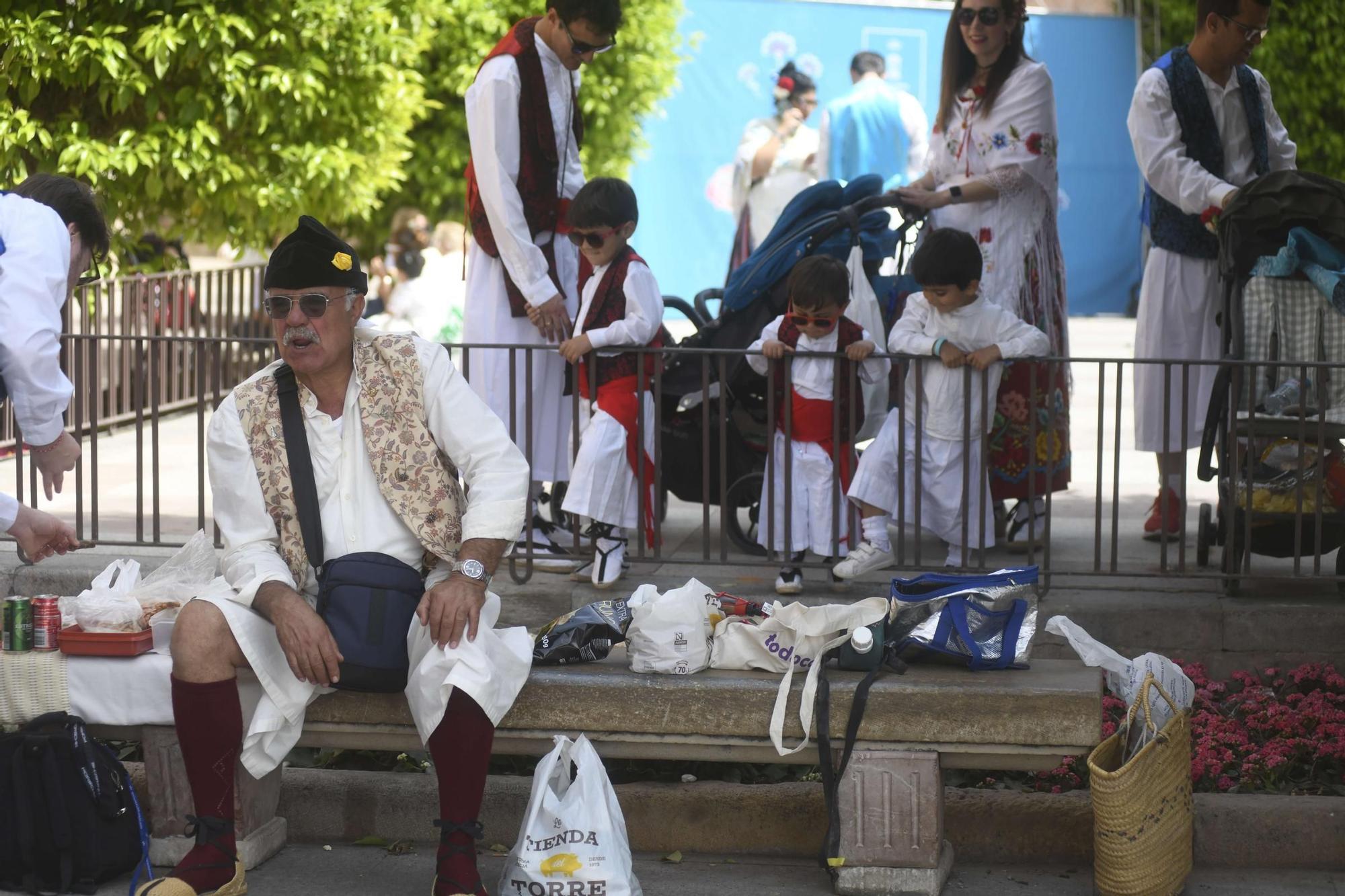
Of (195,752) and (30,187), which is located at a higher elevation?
(30,187)

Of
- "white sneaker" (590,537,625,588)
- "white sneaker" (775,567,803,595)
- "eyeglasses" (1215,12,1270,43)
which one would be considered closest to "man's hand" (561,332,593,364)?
"white sneaker" (590,537,625,588)

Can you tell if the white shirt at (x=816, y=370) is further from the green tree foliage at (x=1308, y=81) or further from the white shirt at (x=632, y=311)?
the green tree foliage at (x=1308, y=81)

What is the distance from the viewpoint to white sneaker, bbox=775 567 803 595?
605 cm

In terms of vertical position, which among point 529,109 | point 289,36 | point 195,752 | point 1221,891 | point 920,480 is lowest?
point 1221,891

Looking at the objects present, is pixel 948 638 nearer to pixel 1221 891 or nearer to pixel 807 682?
pixel 807 682

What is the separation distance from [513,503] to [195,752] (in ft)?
3.21

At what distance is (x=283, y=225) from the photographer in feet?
37.3

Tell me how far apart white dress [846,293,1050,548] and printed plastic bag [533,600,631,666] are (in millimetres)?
1552

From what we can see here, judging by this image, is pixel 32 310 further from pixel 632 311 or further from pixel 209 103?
pixel 209 103

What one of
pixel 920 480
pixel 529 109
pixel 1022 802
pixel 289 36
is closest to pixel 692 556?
pixel 920 480

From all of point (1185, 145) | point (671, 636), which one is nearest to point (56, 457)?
point (671, 636)

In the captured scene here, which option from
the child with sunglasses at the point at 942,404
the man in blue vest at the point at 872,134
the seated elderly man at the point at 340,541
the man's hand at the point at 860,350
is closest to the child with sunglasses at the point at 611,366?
the man's hand at the point at 860,350

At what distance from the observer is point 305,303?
4.47 m

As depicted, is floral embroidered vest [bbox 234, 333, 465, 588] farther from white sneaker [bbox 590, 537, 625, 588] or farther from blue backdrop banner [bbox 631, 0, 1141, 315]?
blue backdrop banner [bbox 631, 0, 1141, 315]
